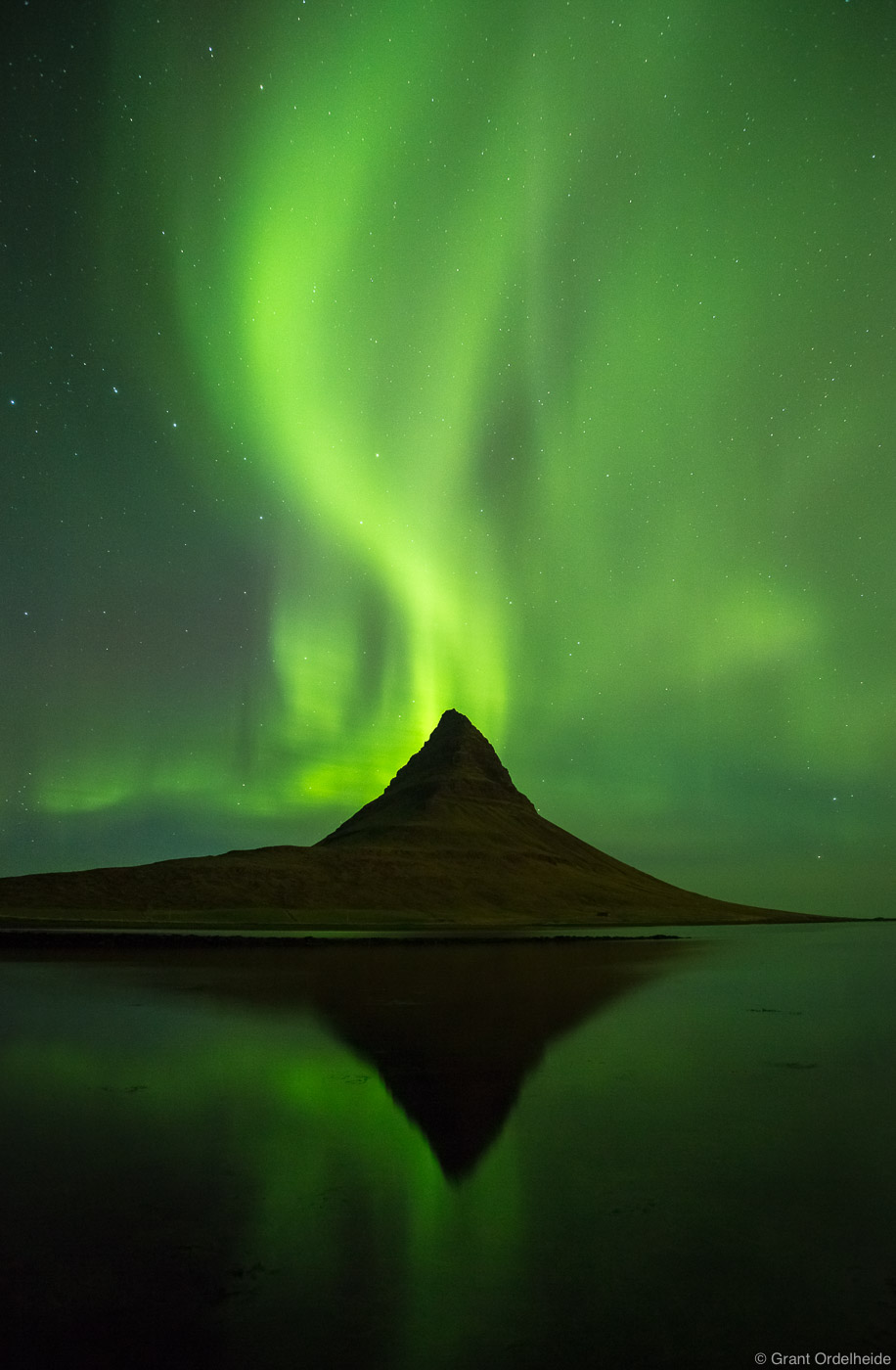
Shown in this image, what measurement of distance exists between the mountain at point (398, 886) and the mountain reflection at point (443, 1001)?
34.9m

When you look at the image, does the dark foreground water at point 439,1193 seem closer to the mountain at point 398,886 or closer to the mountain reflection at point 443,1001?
the mountain reflection at point 443,1001

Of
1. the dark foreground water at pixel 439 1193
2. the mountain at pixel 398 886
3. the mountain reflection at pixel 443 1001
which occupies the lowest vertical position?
the dark foreground water at pixel 439 1193

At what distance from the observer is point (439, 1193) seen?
8.70m

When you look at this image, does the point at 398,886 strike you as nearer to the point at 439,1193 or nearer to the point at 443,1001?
the point at 443,1001

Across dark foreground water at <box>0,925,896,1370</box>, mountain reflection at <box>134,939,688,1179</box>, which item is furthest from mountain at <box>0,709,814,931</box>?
dark foreground water at <box>0,925,896,1370</box>

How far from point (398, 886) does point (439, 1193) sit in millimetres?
118607

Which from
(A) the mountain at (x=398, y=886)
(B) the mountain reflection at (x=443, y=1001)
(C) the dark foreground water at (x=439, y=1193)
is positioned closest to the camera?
(C) the dark foreground water at (x=439, y=1193)

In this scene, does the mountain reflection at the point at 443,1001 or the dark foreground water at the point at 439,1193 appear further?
the mountain reflection at the point at 443,1001

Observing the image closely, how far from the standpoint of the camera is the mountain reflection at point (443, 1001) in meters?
12.3

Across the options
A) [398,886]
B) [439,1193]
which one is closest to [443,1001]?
[439,1193]

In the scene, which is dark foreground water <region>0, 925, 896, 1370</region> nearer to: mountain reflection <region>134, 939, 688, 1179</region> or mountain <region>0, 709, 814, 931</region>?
mountain reflection <region>134, 939, 688, 1179</region>

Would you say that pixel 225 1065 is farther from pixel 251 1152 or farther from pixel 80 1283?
pixel 80 1283

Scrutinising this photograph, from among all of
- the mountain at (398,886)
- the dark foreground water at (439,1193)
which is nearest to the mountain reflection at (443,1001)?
the dark foreground water at (439,1193)

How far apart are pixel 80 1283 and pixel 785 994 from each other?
27.9 metres
